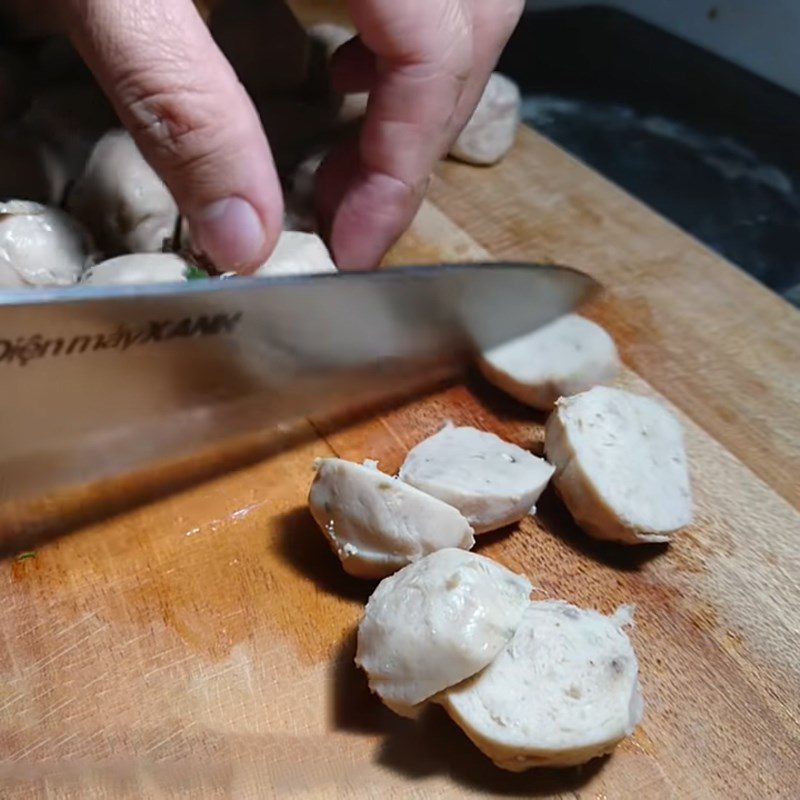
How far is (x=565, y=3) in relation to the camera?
281 cm

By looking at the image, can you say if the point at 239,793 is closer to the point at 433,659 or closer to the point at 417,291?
the point at 433,659

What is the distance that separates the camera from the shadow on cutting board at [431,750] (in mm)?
1042

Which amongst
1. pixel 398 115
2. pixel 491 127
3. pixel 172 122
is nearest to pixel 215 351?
pixel 172 122

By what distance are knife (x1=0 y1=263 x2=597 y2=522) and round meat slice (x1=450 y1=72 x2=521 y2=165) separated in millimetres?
476

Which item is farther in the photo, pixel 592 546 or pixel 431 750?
pixel 592 546

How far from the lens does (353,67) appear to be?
168 centimetres

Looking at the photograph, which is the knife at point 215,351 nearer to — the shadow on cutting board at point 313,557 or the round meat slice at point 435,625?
the shadow on cutting board at point 313,557

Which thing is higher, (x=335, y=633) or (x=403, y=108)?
(x=403, y=108)

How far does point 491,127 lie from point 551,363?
641 millimetres

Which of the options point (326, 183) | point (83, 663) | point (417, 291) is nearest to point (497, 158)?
point (326, 183)

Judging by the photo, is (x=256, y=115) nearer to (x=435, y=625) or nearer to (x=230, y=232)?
(x=230, y=232)

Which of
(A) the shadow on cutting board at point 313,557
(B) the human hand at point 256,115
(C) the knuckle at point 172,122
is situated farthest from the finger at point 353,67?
(A) the shadow on cutting board at point 313,557

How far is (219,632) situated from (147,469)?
270mm

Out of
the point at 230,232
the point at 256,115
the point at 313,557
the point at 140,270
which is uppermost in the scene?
the point at 256,115
